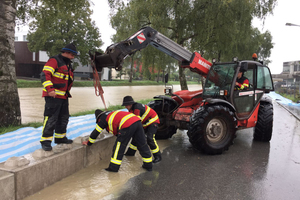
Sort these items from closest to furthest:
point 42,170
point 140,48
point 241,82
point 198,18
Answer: point 42,170
point 140,48
point 241,82
point 198,18

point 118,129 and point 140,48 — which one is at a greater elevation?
point 140,48

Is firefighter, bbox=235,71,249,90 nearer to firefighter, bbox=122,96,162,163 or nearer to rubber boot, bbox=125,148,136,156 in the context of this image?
firefighter, bbox=122,96,162,163

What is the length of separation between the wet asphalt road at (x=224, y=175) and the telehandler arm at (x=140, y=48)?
7.17 ft

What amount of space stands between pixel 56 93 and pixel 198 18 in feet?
33.7

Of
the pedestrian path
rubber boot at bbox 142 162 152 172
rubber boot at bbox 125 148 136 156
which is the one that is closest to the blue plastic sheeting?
the pedestrian path

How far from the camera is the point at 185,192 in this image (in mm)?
3799

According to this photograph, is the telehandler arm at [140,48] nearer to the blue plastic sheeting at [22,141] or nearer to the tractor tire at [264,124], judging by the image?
the blue plastic sheeting at [22,141]

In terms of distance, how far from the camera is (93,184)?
12.9ft

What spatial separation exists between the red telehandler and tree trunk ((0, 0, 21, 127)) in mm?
2613

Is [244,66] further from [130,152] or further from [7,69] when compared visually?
[7,69]

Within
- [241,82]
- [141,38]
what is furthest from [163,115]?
[141,38]

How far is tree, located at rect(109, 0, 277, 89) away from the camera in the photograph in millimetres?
12078

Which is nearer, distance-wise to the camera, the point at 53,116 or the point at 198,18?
the point at 53,116

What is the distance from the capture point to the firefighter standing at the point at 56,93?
4043 mm
